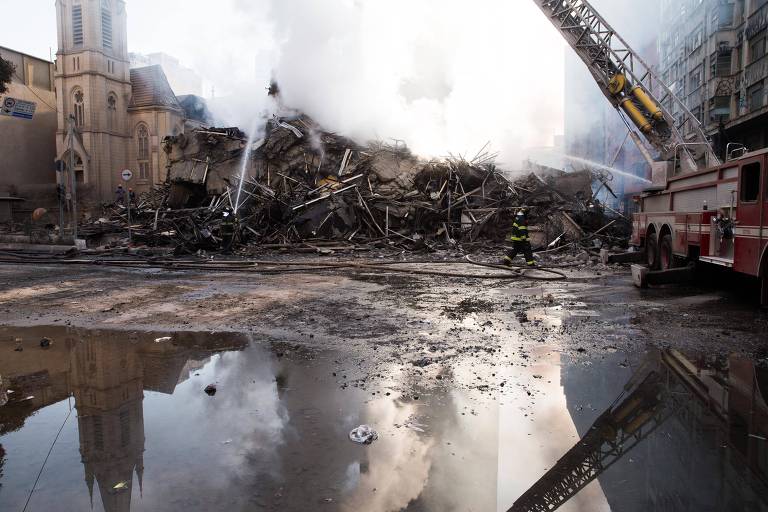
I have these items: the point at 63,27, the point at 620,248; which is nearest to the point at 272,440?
the point at 620,248

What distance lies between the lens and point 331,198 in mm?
17734

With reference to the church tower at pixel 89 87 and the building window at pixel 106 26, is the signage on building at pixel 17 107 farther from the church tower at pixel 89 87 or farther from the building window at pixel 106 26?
the building window at pixel 106 26

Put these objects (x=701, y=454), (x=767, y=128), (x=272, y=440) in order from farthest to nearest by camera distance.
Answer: (x=767, y=128) < (x=272, y=440) < (x=701, y=454)

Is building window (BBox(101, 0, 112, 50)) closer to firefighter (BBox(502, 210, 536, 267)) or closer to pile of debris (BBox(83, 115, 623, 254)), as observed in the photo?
pile of debris (BBox(83, 115, 623, 254))

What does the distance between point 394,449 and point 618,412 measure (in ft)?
5.33

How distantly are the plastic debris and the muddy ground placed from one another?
0.06 metres

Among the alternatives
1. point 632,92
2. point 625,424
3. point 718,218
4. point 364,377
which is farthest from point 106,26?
point 625,424

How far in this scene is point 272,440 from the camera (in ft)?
10.3

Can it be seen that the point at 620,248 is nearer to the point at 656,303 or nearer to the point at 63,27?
the point at 656,303

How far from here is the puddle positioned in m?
2.55

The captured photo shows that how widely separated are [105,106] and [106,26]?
7.99 m

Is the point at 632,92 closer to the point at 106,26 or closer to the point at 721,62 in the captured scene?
the point at 721,62

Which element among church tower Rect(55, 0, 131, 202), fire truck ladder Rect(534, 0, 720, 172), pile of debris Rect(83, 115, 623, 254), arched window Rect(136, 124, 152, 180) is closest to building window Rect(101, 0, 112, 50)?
church tower Rect(55, 0, 131, 202)

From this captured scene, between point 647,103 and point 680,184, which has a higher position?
point 647,103
